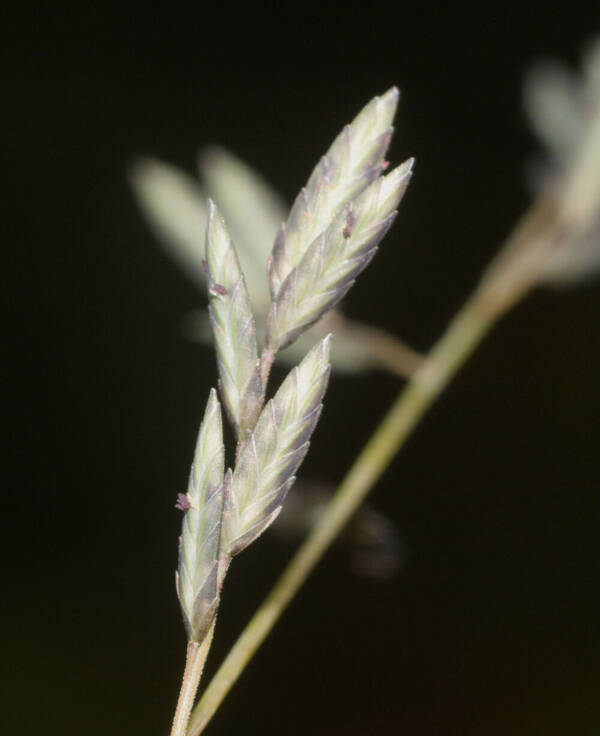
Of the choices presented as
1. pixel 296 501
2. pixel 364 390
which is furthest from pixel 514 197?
pixel 296 501

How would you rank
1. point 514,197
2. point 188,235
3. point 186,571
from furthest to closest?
point 514,197 < point 188,235 < point 186,571

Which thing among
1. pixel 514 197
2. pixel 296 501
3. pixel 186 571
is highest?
pixel 514 197

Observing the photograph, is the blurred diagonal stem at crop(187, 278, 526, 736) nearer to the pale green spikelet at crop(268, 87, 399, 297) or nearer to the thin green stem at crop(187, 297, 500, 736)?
the thin green stem at crop(187, 297, 500, 736)

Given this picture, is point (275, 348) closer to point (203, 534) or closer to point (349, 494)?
point (203, 534)

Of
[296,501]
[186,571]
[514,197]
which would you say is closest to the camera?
[186,571]

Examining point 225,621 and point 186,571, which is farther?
point 225,621

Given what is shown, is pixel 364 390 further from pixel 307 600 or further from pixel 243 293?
pixel 243 293
